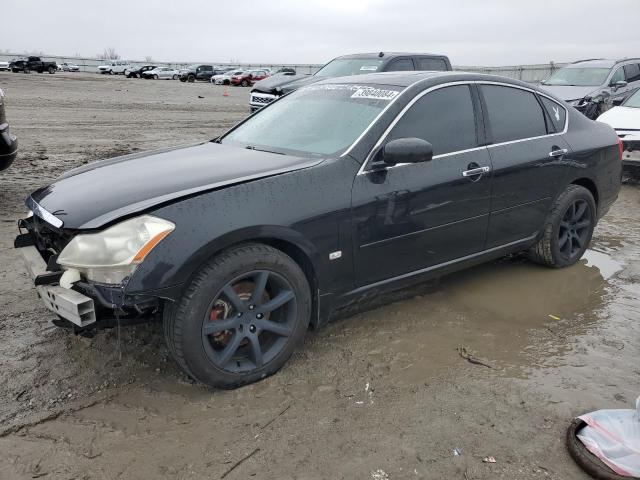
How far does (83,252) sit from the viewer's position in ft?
8.91

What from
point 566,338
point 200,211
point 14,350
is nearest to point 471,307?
point 566,338

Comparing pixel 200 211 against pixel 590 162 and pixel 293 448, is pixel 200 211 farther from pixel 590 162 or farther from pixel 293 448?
pixel 590 162

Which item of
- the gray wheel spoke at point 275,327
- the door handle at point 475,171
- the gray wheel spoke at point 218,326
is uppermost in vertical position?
A: the door handle at point 475,171

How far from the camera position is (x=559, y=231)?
15.9 feet

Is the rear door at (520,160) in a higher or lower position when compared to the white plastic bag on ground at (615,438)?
higher

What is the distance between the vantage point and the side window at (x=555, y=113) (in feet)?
15.3

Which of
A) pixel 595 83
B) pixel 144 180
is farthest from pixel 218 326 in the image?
pixel 595 83

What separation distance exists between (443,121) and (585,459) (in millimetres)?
2310

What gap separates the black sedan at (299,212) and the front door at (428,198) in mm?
10

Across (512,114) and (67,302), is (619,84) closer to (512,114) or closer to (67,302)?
(512,114)

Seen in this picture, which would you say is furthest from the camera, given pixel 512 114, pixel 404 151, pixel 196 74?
pixel 196 74

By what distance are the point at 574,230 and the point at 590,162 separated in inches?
24.1

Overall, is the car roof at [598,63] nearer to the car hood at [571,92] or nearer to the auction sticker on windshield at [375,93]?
the car hood at [571,92]

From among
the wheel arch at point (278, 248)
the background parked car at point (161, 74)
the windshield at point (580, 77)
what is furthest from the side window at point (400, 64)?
the background parked car at point (161, 74)
